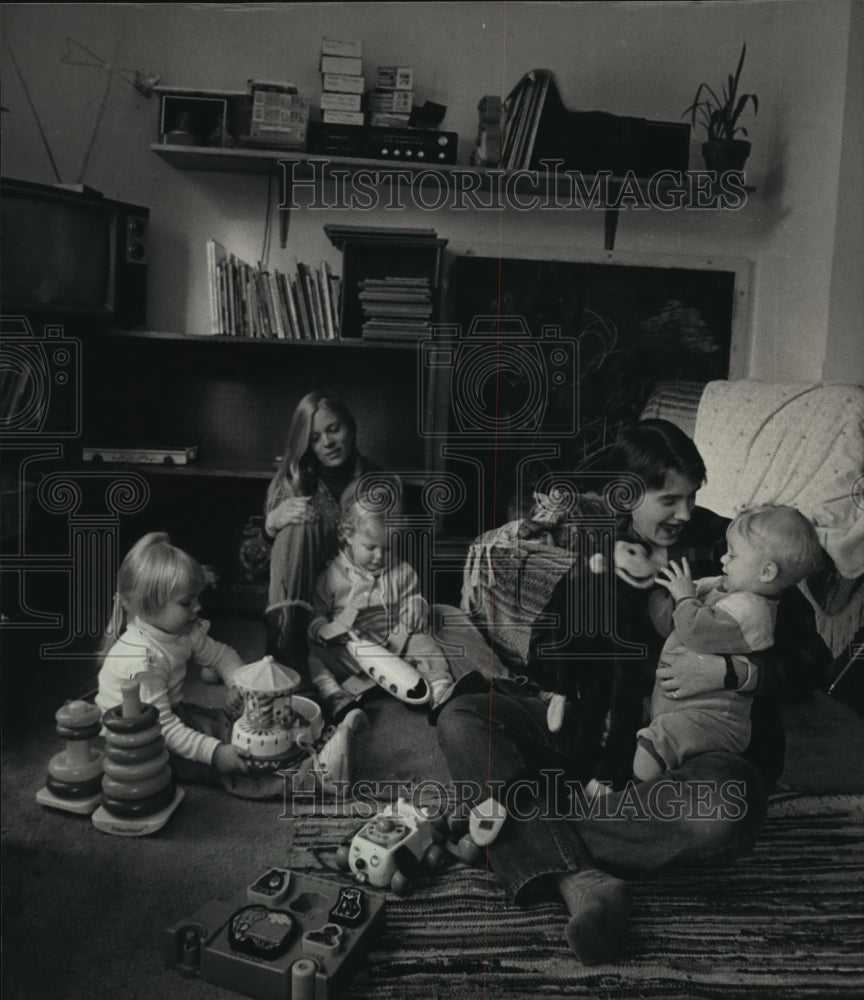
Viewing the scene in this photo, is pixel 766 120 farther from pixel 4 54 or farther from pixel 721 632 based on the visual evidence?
pixel 4 54

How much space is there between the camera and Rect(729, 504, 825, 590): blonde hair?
1.43 metres

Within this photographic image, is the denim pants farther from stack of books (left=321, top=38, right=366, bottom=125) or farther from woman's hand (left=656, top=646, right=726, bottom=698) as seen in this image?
stack of books (left=321, top=38, right=366, bottom=125)

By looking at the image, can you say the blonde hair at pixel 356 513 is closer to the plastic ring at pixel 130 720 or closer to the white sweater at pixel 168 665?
the white sweater at pixel 168 665

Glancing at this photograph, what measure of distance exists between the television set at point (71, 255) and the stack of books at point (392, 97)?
46 centimetres

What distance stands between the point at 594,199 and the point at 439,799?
110cm

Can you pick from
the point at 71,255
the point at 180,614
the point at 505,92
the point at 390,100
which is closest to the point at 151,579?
the point at 180,614

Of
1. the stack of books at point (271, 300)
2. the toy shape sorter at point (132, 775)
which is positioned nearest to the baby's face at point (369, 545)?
the stack of books at point (271, 300)

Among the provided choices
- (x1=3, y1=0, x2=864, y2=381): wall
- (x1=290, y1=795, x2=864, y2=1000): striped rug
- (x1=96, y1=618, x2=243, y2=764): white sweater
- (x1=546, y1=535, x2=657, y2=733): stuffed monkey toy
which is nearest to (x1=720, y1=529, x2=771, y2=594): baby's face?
(x1=546, y1=535, x2=657, y2=733): stuffed monkey toy

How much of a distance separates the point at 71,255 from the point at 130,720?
34.3 inches

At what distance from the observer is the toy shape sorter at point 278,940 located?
1.30 m

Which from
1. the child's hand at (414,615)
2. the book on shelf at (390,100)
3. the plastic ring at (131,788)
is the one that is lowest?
the plastic ring at (131,788)

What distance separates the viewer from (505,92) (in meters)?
1.49

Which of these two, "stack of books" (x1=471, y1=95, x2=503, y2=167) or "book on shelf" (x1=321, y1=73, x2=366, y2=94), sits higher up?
"book on shelf" (x1=321, y1=73, x2=366, y2=94)

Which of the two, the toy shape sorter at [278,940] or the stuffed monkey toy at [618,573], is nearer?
the toy shape sorter at [278,940]
